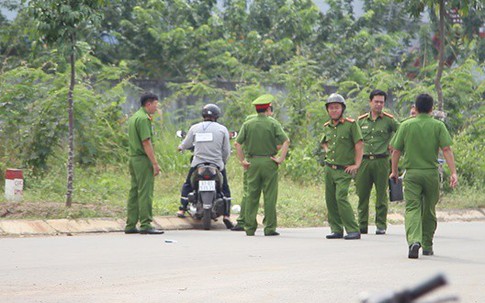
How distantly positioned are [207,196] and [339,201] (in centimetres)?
235

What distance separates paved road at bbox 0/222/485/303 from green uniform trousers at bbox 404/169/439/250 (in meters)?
0.36

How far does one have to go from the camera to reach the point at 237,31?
2972cm

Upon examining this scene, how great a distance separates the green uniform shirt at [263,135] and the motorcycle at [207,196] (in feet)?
4.04

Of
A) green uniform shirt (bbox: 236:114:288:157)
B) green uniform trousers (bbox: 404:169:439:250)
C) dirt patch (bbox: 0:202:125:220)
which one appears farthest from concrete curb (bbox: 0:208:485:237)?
green uniform trousers (bbox: 404:169:439:250)

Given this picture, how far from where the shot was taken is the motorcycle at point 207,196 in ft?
48.0

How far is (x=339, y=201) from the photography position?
13.1 meters

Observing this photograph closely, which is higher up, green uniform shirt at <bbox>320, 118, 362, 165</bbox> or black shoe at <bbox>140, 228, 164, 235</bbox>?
green uniform shirt at <bbox>320, 118, 362, 165</bbox>

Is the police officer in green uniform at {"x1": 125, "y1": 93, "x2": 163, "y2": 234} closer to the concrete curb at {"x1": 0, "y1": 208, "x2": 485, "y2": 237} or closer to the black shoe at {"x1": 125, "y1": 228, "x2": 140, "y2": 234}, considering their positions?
the black shoe at {"x1": 125, "y1": 228, "x2": 140, "y2": 234}

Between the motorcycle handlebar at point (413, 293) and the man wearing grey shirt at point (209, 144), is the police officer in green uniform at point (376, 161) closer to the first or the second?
the man wearing grey shirt at point (209, 144)

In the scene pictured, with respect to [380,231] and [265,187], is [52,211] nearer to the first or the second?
[265,187]

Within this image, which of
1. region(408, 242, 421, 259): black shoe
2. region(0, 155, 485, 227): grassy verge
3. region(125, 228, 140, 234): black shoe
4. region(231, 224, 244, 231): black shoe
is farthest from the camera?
region(231, 224, 244, 231): black shoe

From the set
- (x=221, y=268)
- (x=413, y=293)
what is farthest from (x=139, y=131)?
(x=413, y=293)

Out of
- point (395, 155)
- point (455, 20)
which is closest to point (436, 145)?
point (395, 155)

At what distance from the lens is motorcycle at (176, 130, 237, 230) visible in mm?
14625
